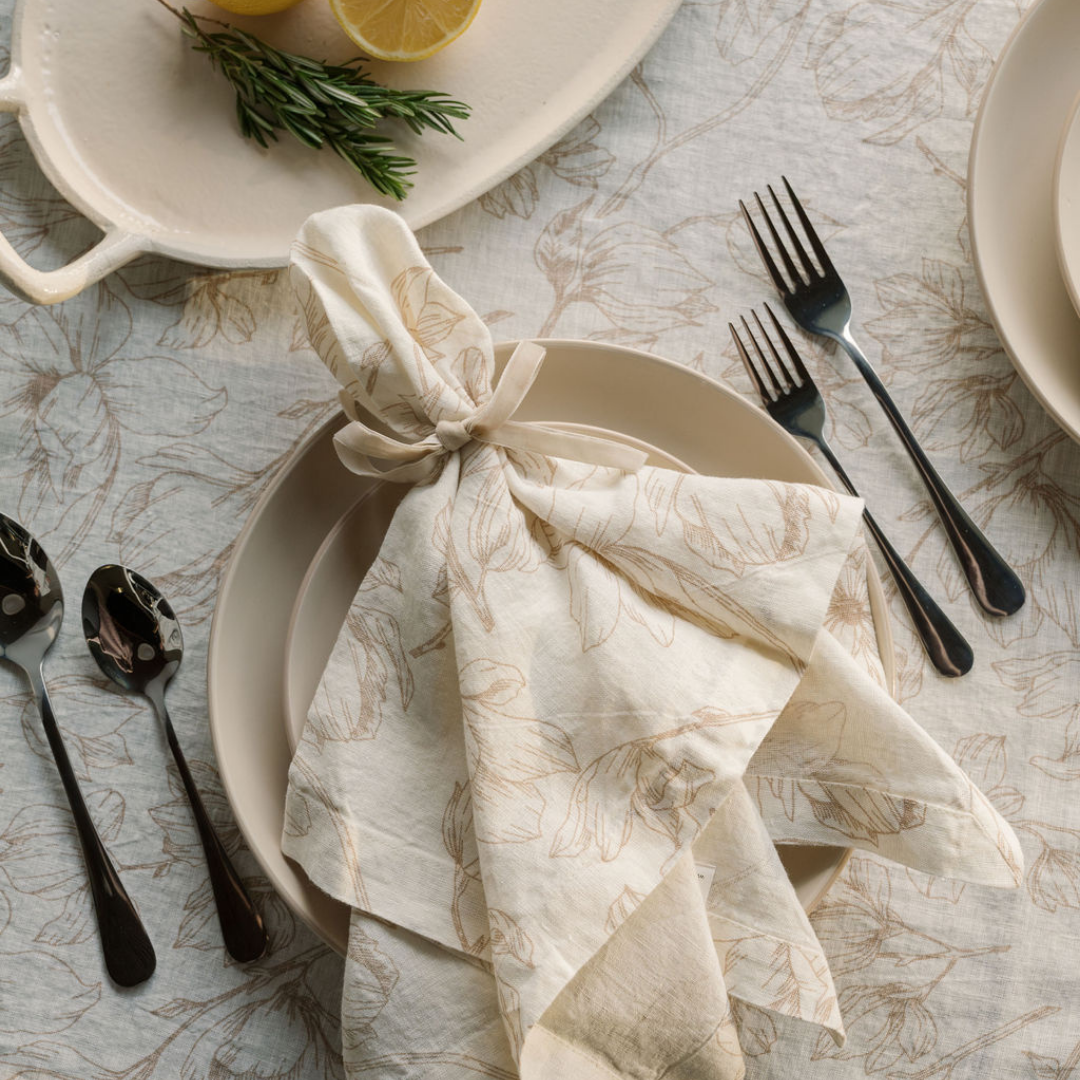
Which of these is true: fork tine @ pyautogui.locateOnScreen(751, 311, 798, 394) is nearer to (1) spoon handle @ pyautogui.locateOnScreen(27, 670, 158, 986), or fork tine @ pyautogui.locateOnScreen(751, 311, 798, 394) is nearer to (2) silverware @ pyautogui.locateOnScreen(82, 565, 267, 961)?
(2) silverware @ pyautogui.locateOnScreen(82, 565, 267, 961)

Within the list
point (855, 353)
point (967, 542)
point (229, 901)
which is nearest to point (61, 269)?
point (229, 901)

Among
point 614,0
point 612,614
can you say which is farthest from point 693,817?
point 614,0

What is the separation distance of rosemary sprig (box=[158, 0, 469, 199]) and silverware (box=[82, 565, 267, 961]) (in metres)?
0.33

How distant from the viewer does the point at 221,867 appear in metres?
0.65

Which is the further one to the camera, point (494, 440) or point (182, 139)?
point (182, 139)

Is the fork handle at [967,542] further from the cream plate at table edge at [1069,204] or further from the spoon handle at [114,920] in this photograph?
the spoon handle at [114,920]

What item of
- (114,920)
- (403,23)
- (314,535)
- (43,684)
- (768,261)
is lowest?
(114,920)

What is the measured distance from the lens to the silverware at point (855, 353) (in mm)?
675

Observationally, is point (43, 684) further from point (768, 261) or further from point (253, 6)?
point (768, 261)

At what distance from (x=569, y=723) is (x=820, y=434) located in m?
→ 0.29

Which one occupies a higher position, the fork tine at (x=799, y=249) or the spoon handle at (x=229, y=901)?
the fork tine at (x=799, y=249)

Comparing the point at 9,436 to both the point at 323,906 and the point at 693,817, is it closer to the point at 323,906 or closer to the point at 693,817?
the point at 323,906

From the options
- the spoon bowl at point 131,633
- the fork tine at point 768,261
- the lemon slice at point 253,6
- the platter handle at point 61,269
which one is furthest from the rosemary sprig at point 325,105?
the spoon bowl at point 131,633

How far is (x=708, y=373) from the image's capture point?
70 cm
